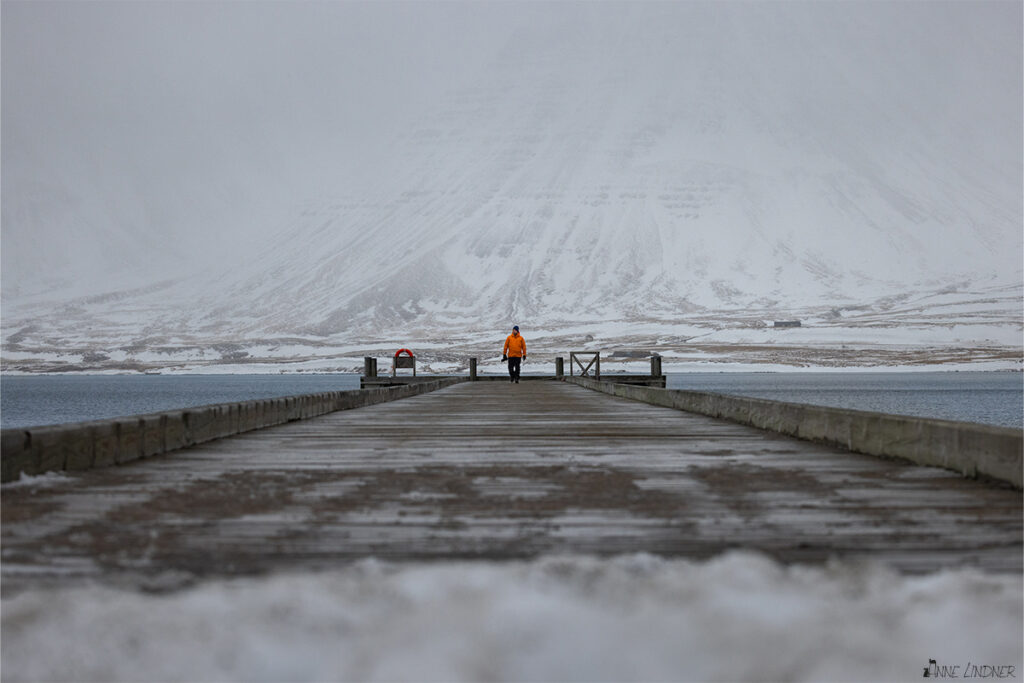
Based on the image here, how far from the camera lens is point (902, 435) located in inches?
257

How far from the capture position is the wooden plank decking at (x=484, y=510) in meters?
3.54

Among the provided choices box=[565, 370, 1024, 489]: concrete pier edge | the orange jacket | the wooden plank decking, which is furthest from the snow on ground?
the orange jacket

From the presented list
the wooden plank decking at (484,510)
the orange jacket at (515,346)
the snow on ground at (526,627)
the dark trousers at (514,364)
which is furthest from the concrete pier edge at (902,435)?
the dark trousers at (514,364)

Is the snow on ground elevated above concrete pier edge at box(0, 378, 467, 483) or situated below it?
below

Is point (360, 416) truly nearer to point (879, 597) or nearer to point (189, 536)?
point (189, 536)

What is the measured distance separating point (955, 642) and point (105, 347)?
202 metres

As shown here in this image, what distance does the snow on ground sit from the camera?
2541mm

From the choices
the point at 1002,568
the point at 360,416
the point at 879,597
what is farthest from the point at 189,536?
the point at 360,416

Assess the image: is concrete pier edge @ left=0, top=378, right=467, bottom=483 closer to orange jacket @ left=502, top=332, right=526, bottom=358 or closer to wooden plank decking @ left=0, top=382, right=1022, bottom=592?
wooden plank decking @ left=0, top=382, right=1022, bottom=592

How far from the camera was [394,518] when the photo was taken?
Result: 14.0ft

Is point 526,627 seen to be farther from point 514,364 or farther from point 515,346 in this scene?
point 514,364

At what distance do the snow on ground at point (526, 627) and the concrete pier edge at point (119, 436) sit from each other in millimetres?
2892

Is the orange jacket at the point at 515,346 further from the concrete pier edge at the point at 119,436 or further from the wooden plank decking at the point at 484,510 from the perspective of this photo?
the wooden plank decking at the point at 484,510

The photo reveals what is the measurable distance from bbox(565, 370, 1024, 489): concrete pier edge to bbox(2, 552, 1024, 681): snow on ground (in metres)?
2.25
